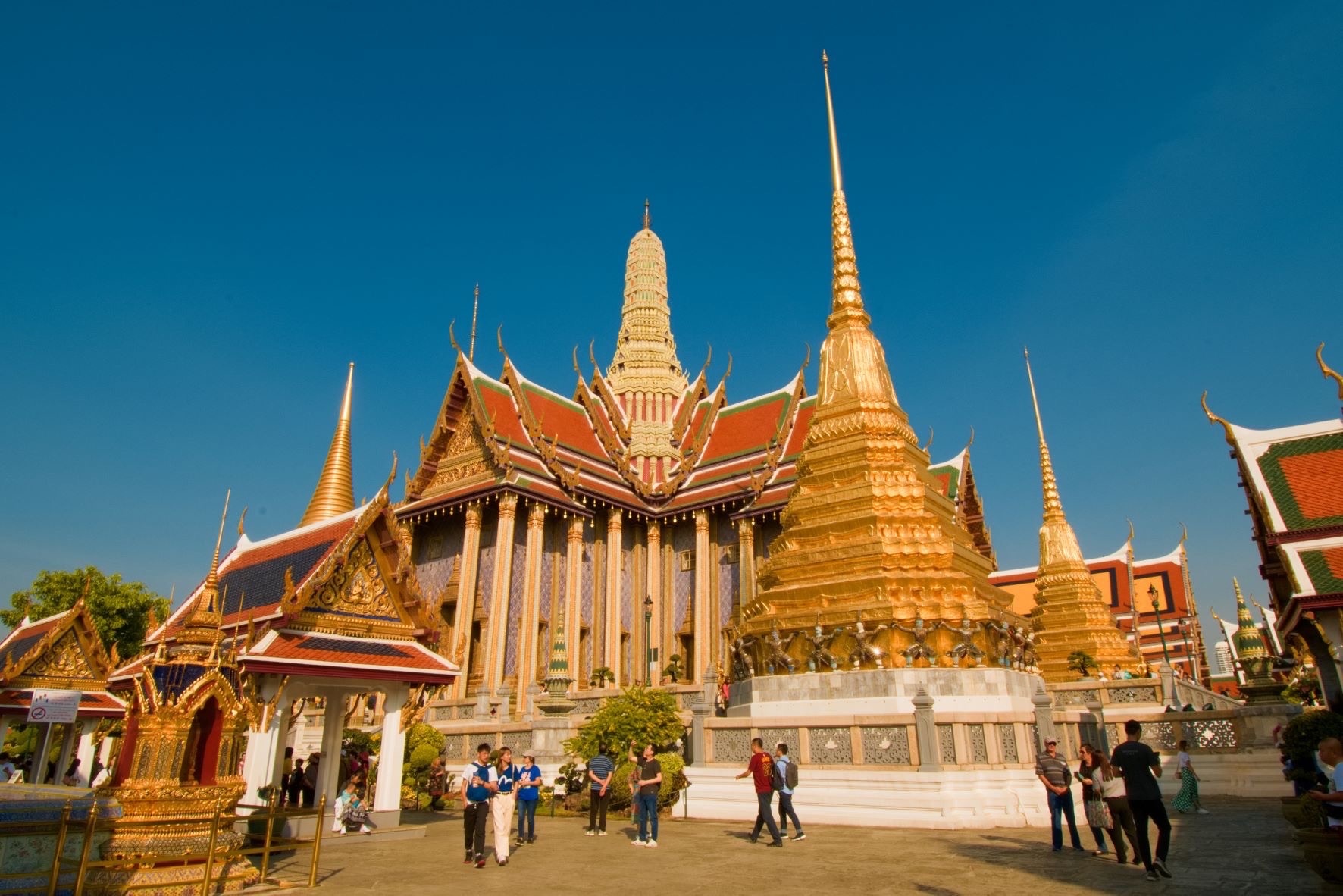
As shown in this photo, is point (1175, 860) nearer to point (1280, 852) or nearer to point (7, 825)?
point (1280, 852)

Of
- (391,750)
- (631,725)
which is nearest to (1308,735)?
(631,725)

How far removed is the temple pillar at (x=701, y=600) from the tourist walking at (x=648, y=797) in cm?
1714

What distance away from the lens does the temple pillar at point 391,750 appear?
9.81m

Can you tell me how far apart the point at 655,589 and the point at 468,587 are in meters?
6.16

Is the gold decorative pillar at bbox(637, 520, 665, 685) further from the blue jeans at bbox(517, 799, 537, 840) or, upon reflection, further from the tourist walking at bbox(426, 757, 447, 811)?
the blue jeans at bbox(517, 799, 537, 840)

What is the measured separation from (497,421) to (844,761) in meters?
18.5

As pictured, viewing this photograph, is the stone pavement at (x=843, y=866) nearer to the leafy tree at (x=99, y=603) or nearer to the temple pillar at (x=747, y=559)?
the temple pillar at (x=747, y=559)

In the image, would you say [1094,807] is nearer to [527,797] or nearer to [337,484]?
[527,797]

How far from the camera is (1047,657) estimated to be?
2342cm

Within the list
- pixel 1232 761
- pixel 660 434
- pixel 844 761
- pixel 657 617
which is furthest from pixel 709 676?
pixel 660 434

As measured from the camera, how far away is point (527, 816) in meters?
9.49

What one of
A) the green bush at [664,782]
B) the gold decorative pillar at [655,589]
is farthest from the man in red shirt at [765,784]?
the gold decorative pillar at [655,589]

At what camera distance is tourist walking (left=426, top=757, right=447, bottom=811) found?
14.3 metres

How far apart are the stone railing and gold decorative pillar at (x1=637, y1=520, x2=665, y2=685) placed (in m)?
15.6
